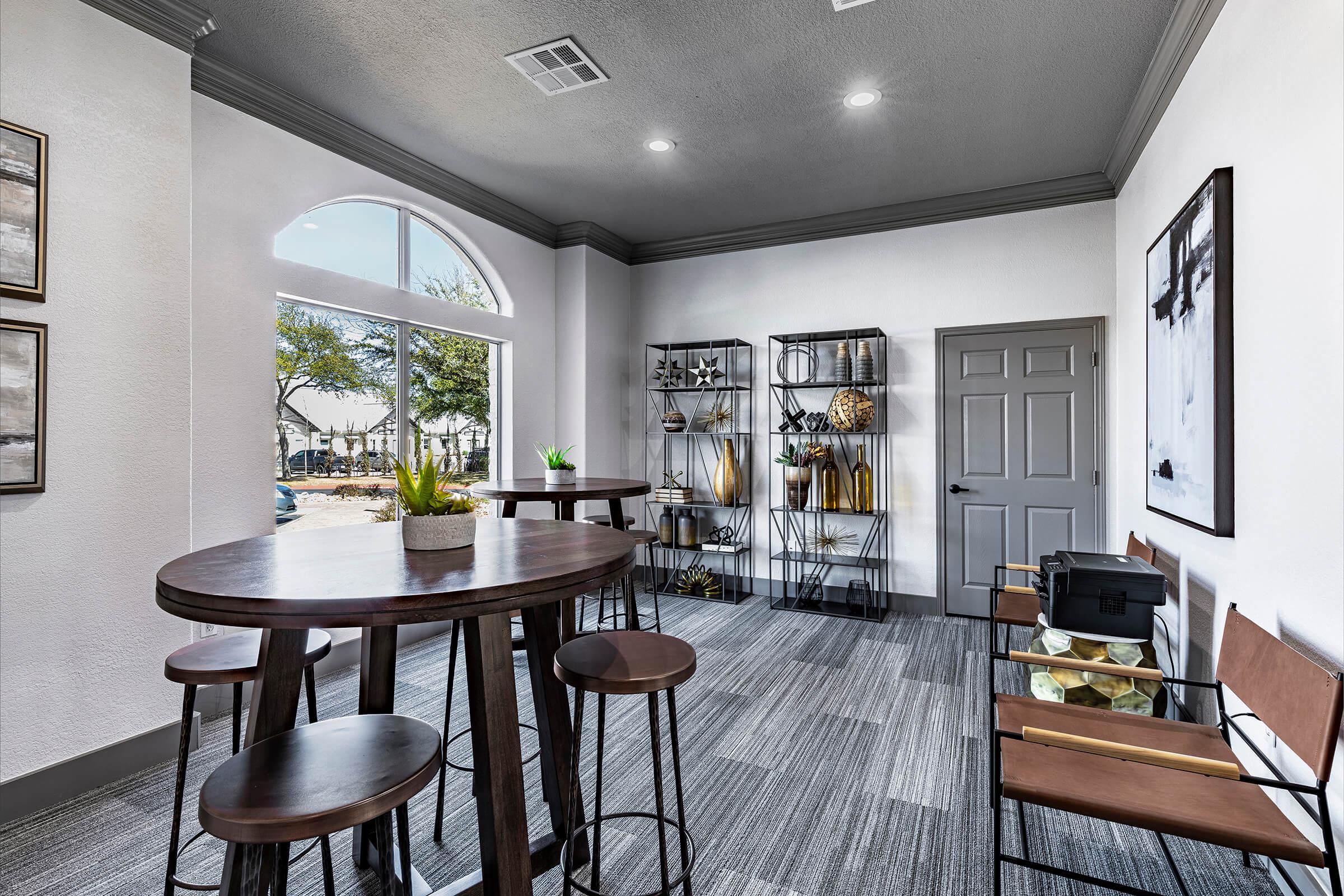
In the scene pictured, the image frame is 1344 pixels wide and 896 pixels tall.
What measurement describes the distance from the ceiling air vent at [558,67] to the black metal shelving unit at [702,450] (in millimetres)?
2264

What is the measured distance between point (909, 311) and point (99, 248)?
437 cm

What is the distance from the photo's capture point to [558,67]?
2.84m

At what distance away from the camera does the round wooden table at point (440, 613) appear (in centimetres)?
110

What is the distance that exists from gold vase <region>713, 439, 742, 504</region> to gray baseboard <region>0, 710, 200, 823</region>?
11.1 feet

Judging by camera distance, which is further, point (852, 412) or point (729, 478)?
point (729, 478)


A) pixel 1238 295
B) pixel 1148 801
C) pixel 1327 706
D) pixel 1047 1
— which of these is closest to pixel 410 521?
pixel 1148 801

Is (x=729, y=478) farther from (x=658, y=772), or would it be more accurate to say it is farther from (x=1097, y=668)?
(x=658, y=772)

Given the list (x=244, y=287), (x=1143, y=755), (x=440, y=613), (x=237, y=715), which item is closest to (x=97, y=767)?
(x=237, y=715)

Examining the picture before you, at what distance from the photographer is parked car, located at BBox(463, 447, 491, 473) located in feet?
14.1

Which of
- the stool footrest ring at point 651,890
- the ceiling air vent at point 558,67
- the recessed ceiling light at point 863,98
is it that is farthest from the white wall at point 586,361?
the stool footrest ring at point 651,890

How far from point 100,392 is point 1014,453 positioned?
15.5 ft

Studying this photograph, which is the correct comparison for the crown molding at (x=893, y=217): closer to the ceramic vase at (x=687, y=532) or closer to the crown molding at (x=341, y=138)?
the crown molding at (x=341, y=138)

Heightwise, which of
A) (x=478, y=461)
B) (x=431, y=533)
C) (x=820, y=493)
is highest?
(x=478, y=461)

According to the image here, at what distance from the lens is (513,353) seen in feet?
15.1
